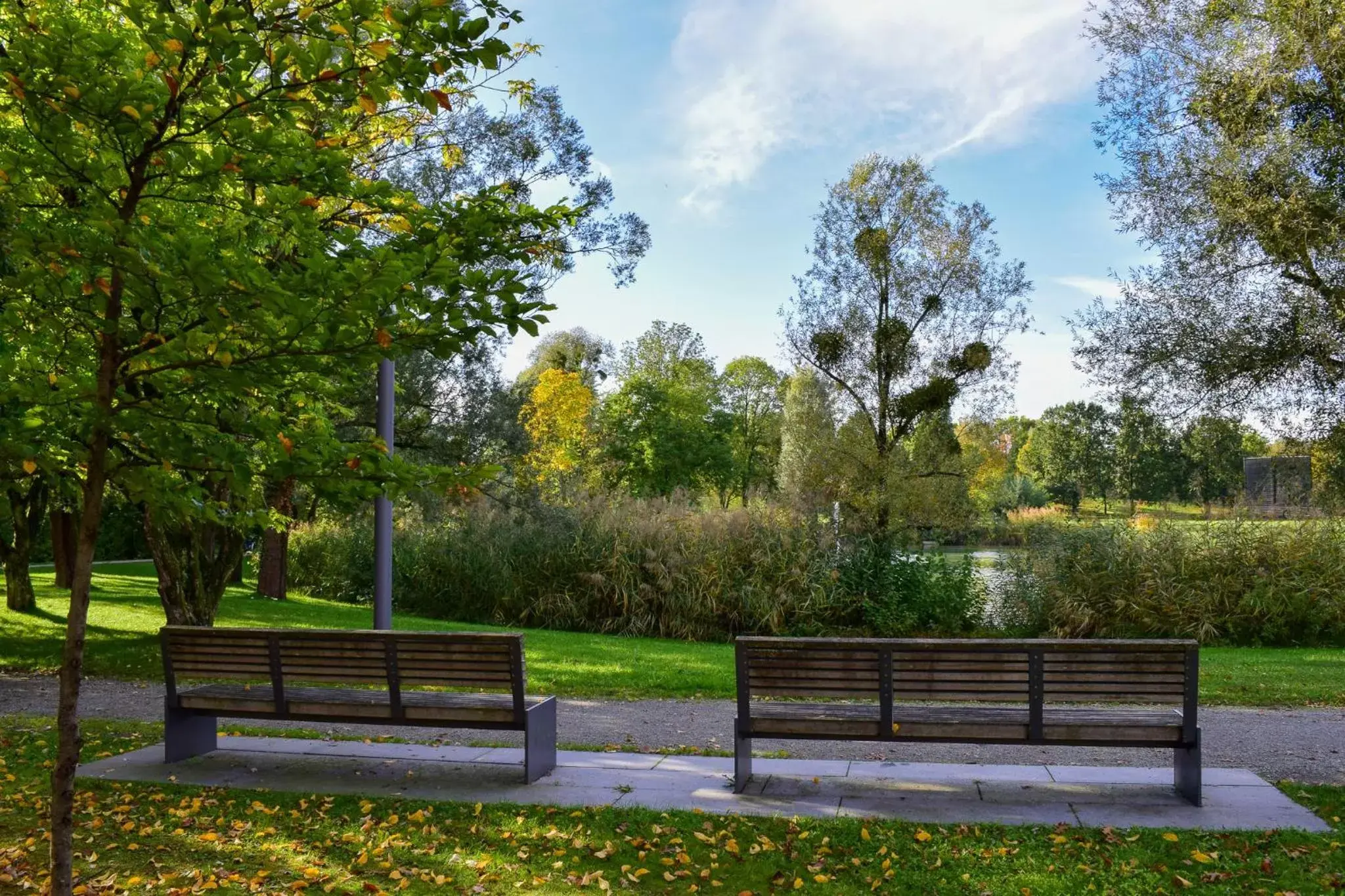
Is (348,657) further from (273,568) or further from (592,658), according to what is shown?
(273,568)

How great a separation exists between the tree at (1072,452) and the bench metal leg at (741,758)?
45931 mm

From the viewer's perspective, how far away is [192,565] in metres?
12.9

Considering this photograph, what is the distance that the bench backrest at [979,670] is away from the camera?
583 centimetres

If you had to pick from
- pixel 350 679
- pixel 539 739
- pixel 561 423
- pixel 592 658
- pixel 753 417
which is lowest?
pixel 592 658

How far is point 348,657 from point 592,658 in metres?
6.09

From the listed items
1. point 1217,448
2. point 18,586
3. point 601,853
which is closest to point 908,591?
point 1217,448

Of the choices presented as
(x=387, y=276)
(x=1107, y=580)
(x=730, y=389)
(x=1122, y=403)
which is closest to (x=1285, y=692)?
(x=1107, y=580)

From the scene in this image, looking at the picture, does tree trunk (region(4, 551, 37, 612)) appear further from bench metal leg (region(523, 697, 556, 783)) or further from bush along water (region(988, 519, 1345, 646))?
bush along water (region(988, 519, 1345, 646))

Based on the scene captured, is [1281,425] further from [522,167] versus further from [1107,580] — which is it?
[522,167]

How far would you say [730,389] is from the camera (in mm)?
59344

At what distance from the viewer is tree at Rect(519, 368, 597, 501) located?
43.6m

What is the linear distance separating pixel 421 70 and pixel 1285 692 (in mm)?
10525

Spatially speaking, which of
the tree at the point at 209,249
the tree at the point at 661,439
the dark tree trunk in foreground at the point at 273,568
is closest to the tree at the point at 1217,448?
the tree at the point at 209,249

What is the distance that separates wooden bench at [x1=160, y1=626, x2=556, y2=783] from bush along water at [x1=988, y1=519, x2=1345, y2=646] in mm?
11661
